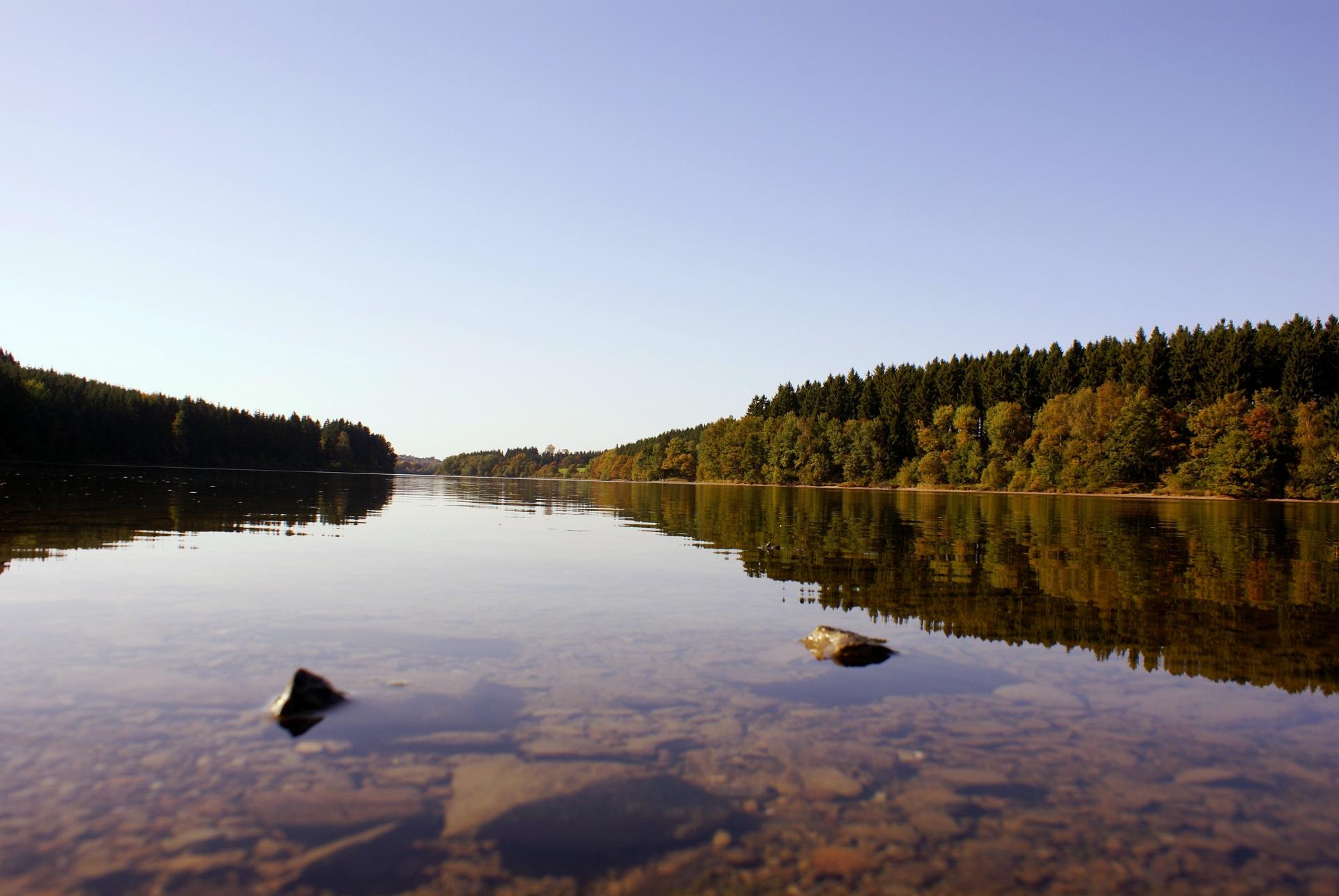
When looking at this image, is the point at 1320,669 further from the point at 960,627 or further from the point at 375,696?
the point at 375,696

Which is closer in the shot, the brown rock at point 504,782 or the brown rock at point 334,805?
the brown rock at point 334,805

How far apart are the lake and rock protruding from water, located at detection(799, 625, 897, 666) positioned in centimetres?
32

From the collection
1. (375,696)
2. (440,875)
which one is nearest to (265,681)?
(375,696)

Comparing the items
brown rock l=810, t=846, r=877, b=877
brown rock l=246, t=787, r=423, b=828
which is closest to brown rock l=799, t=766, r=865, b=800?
brown rock l=810, t=846, r=877, b=877

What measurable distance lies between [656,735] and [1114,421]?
125322 mm

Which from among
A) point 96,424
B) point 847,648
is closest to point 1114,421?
point 847,648

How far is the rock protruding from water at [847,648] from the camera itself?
11.6 metres

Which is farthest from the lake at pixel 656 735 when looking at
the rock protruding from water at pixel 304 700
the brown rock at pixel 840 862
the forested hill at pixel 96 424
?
the forested hill at pixel 96 424

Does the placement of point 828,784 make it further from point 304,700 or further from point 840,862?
point 304,700

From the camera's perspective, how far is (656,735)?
8.21 metres

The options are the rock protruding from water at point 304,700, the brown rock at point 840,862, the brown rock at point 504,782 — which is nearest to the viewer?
the brown rock at point 840,862

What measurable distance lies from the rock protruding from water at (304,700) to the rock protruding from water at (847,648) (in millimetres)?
6917

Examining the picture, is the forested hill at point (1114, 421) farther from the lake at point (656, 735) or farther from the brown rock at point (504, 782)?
the brown rock at point (504, 782)

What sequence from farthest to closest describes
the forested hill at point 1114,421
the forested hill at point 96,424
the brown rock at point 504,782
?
the forested hill at point 96,424 → the forested hill at point 1114,421 → the brown rock at point 504,782
